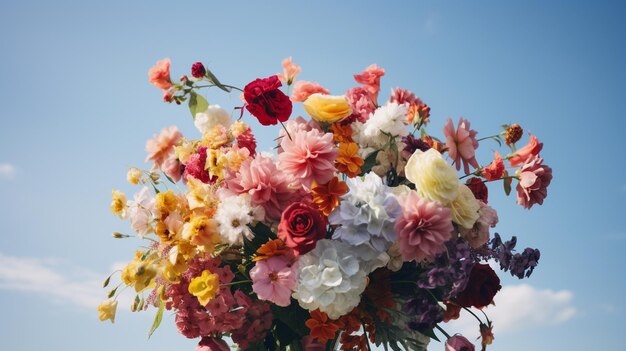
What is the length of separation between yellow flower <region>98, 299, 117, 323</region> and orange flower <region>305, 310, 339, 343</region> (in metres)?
0.48

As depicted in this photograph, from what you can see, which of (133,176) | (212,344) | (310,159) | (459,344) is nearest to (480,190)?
(459,344)

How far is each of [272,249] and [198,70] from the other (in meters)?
0.63

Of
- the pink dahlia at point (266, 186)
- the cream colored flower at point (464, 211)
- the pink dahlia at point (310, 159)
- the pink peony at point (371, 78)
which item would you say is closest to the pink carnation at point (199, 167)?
the pink dahlia at point (266, 186)

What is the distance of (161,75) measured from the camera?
203cm

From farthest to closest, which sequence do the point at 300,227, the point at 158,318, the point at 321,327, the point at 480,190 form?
the point at 480,190 → the point at 158,318 → the point at 321,327 → the point at 300,227

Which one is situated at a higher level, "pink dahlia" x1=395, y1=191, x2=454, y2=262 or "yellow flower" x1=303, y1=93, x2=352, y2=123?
"yellow flower" x1=303, y1=93, x2=352, y2=123

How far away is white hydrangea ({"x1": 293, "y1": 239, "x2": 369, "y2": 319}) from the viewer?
1.54 m

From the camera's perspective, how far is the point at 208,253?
66.2 inches

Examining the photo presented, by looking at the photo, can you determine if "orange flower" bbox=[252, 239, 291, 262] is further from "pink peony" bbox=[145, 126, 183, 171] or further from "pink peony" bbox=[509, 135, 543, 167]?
"pink peony" bbox=[509, 135, 543, 167]

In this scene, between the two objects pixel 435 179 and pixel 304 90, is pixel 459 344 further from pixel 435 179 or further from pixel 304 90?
pixel 304 90

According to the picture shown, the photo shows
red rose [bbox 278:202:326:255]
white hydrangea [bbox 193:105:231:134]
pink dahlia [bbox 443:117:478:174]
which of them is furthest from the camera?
white hydrangea [bbox 193:105:231:134]

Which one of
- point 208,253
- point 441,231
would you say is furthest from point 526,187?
point 208,253

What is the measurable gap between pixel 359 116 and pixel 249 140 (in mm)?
305

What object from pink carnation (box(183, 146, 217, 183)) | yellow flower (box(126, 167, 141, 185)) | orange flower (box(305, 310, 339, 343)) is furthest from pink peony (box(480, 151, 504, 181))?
yellow flower (box(126, 167, 141, 185))
